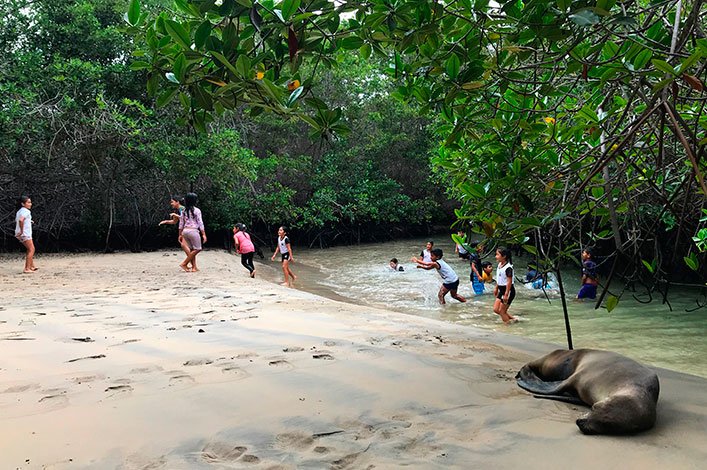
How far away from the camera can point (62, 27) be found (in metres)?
13.5

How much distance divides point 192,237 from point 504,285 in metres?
6.09

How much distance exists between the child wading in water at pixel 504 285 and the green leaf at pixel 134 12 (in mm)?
6224

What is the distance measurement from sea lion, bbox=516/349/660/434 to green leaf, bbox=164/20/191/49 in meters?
2.54

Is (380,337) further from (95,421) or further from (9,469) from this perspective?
(9,469)

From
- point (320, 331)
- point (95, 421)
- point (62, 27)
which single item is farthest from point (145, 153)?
point (95, 421)

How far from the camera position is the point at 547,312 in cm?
862

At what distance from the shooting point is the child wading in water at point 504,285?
759cm

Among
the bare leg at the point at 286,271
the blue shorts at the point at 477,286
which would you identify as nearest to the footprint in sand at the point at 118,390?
the bare leg at the point at 286,271

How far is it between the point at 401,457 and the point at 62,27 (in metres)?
15.3

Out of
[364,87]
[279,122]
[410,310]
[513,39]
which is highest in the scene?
[364,87]

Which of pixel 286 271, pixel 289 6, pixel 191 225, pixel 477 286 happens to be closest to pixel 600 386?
pixel 289 6

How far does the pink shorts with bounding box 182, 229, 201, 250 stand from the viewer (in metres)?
10.1

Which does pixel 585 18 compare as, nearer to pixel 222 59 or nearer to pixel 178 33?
pixel 222 59

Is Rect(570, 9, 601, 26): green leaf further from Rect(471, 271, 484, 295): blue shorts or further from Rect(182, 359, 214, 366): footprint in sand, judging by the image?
Rect(471, 271, 484, 295): blue shorts
